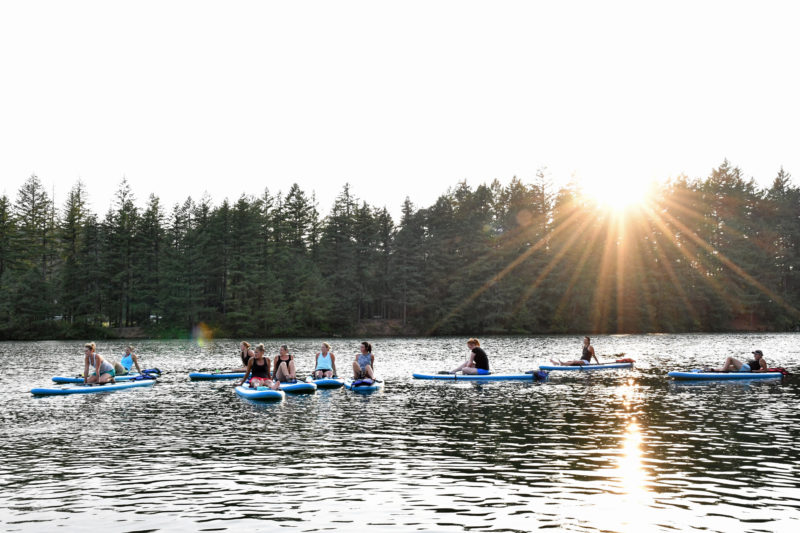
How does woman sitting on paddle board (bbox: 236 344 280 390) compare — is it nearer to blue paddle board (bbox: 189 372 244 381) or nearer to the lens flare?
blue paddle board (bbox: 189 372 244 381)

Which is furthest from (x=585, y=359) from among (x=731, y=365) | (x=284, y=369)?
(x=284, y=369)

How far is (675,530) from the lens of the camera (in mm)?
9438

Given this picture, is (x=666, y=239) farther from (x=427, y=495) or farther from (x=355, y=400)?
(x=427, y=495)

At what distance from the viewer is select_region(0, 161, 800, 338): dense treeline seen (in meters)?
93.9

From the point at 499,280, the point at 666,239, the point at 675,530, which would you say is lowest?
the point at 675,530

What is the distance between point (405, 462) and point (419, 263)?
87.3m

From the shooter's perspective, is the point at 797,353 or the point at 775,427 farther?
the point at 797,353

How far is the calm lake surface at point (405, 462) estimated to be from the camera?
33.6 feet

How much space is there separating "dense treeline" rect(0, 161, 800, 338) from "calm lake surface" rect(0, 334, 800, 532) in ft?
229

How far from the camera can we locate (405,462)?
46.2 feet

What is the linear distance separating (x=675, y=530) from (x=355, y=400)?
1641 cm

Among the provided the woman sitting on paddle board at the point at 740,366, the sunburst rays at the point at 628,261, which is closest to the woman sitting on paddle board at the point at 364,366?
the woman sitting on paddle board at the point at 740,366

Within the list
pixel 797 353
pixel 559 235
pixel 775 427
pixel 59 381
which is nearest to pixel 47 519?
pixel 775 427

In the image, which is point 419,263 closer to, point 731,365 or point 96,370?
point 731,365
